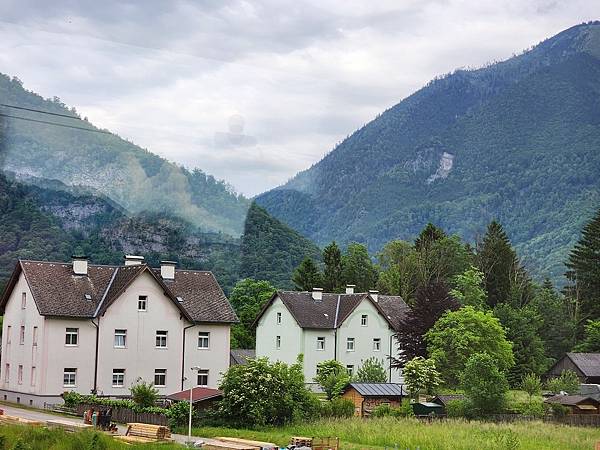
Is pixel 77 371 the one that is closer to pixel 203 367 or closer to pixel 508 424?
pixel 203 367

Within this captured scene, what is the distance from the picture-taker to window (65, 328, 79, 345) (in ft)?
190

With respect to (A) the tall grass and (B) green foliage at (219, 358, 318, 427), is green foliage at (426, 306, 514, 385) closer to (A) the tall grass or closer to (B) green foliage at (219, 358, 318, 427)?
(B) green foliage at (219, 358, 318, 427)

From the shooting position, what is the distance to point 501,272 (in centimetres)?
11050

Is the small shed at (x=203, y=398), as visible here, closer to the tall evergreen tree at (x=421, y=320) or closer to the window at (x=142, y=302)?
the window at (x=142, y=302)

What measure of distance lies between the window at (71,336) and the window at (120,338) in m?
2.51

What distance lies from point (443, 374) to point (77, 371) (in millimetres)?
Answer: 28365

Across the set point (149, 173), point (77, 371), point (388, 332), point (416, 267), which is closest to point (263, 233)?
point (149, 173)

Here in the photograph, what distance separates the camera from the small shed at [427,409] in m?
55.6

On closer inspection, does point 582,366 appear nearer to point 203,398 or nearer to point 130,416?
point 203,398

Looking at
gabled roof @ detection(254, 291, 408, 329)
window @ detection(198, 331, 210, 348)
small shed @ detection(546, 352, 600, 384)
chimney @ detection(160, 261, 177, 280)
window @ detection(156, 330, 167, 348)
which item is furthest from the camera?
small shed @ detection(546, 352, 600, 384)

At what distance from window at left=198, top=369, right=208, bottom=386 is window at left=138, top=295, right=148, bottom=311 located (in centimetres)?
596

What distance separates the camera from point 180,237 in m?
117

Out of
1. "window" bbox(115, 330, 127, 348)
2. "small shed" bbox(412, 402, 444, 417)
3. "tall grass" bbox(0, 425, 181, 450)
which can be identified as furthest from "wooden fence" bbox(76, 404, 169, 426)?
"small shed" bbox(412, 402, 444, 417)

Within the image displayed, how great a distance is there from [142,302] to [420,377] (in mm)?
19934
